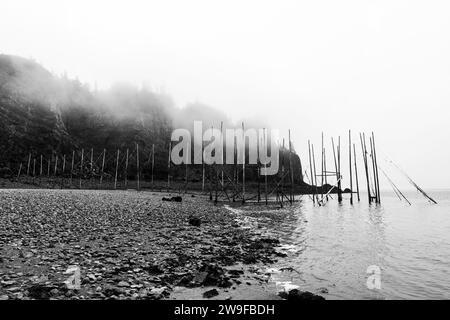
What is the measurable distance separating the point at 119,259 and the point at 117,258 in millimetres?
162

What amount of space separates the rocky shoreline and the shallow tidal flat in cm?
2

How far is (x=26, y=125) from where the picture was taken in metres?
97.6

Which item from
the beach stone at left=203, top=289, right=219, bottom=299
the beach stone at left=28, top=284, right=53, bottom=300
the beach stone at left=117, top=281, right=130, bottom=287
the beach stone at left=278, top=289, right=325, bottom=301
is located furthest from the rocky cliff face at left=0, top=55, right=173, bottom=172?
the beach stone at left=278, top=289, right=325, bottom=301

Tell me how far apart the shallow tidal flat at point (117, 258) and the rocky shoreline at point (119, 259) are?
0.02m

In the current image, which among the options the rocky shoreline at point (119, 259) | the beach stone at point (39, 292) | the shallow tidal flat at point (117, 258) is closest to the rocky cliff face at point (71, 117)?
the shallow tidal flat at point (117, 258)

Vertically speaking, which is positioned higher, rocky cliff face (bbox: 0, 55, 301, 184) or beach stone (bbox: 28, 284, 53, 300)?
rocky cliff face (bbox: 0, 55, 301, 184)

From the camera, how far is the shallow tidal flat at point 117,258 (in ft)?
24.5

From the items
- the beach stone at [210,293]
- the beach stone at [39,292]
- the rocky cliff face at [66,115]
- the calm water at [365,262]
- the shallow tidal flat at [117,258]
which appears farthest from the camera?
the rocky cliff face at [66,115]

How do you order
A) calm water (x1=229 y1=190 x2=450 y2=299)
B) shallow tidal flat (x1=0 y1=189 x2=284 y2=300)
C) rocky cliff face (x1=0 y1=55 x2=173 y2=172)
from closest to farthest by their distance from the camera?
shallow tidal flat (x1=0 y1=189 x2=284 y2=300) < calm water (x1=229 y1=190 x2=450 y2=299) < rocky cliff face (x1=0 y1=55 x2=173 y2=172)

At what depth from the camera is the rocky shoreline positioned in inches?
294

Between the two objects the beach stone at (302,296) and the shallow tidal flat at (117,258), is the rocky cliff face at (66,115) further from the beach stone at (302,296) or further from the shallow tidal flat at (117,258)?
the beach stone at (302,296)

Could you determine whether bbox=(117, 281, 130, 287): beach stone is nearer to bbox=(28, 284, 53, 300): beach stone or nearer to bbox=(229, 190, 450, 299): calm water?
bbox=(28, 284, 53, 300): beach stone
